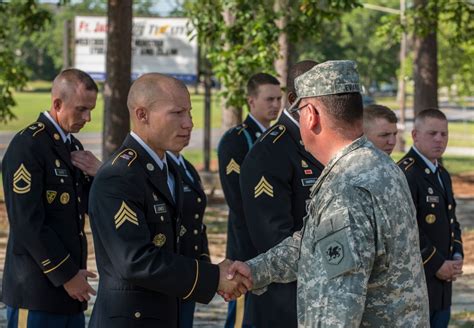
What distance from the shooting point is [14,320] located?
236 inches

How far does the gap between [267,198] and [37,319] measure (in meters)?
1.57

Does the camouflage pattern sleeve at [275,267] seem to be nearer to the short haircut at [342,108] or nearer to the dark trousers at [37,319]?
the short haircut at [342,108]

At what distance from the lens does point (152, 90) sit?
4.68 meters

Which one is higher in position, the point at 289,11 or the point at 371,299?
the point at 289,11

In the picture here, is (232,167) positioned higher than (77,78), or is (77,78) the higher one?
(77,78)

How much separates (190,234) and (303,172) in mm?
986

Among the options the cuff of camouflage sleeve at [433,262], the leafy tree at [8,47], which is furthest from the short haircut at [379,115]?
the leafy tree at [8,47]

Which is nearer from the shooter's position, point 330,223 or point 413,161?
point 330,223

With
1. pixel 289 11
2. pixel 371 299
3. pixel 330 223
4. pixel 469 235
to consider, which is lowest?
pixel 469 235

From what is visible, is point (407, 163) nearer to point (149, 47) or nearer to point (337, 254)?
point (337, 254)

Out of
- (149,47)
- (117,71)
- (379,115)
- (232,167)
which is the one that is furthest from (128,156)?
(149,47)

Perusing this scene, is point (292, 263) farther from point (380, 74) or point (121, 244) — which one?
point (380, 74)

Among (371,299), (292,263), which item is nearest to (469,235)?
(292,263)

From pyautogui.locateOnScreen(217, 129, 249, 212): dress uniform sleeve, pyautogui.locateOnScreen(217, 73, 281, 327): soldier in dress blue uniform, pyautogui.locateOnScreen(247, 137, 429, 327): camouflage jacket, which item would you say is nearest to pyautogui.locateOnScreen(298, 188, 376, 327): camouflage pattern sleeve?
pyautogui.locateOnScreen(247, 137, 429, 327): camouflage jacket
